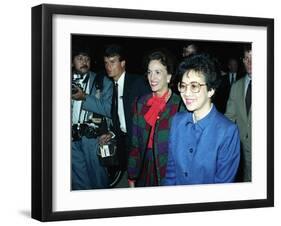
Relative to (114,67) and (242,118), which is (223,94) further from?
(114,67)

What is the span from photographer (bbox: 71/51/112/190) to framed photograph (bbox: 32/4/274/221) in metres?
0.03

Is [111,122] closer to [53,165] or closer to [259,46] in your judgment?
[53,165]

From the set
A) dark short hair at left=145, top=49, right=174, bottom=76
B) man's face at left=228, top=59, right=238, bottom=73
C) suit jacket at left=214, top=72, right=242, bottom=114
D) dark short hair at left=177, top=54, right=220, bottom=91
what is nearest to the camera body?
dark short hair at left=145, top=49, right=174, bottom=76

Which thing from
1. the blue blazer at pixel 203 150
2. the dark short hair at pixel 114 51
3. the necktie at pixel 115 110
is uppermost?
the dark short hair at pixel 114 51

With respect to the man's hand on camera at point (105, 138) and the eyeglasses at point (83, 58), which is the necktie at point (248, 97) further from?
the eyeglasses at point (83, 58)

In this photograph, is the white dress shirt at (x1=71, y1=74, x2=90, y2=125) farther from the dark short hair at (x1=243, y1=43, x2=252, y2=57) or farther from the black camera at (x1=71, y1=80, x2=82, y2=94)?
the dark short hair at (x1=243, y1=43, x2=252, y2=57)

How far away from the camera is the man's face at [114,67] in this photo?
4.12 meters

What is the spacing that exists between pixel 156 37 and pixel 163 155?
0.54 metres

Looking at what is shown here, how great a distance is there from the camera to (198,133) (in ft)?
14.3

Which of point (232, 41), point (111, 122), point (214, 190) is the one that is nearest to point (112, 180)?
point (111, 122)

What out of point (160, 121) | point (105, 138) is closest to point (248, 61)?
point (160, 121)

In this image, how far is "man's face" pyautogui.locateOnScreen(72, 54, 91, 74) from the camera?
159 inches

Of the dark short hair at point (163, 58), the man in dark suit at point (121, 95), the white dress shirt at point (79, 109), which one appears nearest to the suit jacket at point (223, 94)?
the dark short hair at point (163, 58)

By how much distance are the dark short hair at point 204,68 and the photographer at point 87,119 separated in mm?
383
